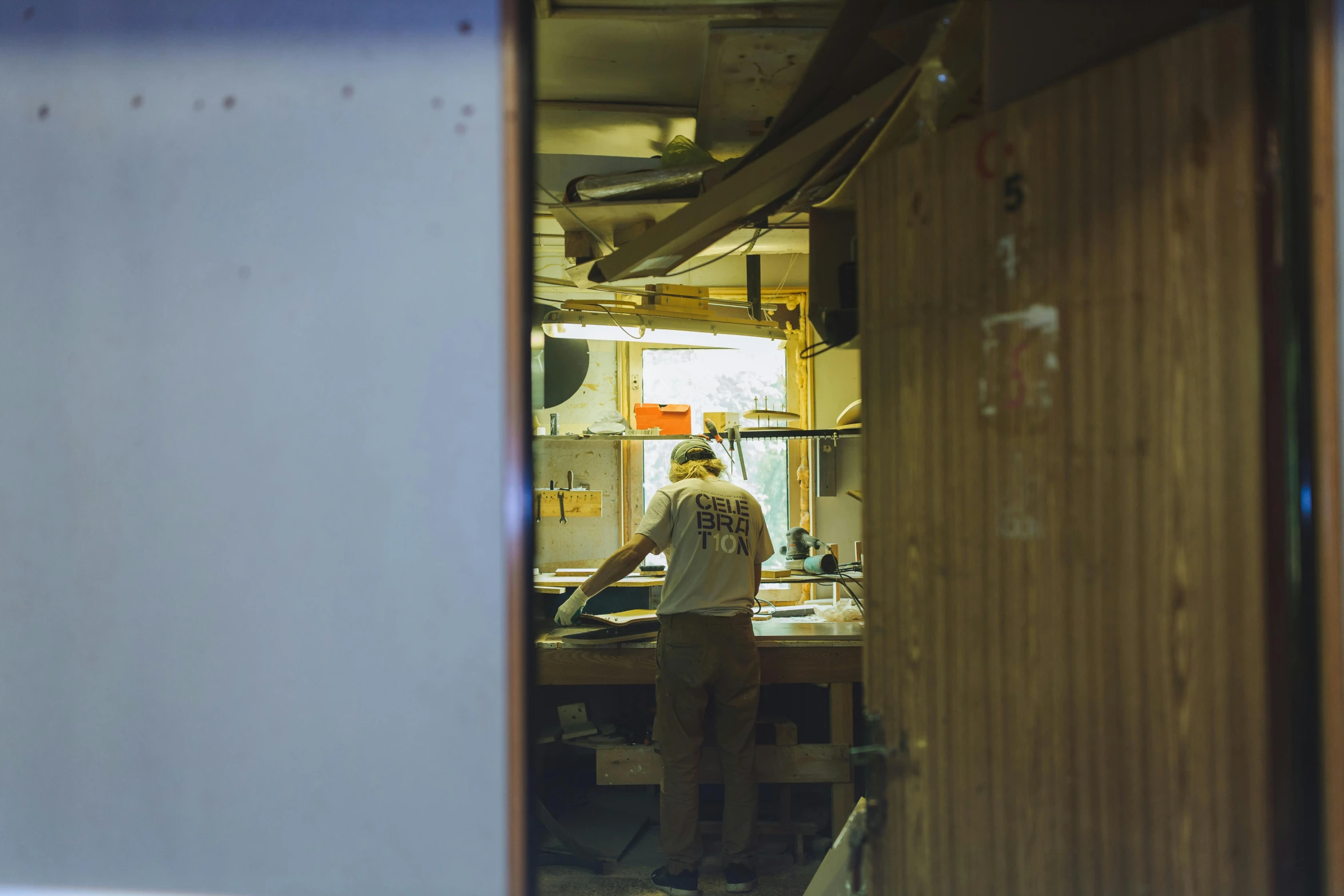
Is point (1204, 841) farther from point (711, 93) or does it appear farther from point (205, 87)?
point (711, 93)

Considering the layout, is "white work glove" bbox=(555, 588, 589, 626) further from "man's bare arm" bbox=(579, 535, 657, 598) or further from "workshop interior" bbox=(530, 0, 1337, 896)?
"workshop interior" bbox=(530, 0, 1337, 896)

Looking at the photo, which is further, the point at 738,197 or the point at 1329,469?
the point at 738,197

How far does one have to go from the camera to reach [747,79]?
103 inches

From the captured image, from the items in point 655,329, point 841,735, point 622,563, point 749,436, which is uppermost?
point 655,329

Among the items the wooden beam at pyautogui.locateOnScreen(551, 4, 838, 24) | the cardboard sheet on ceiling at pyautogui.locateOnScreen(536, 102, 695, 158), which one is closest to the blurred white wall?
the wooden beam at pyautogui.locateOnScreen(551, 4, 838, 24)

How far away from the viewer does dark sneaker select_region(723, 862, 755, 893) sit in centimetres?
291

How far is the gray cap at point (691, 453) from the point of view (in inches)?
136

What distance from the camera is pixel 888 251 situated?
149 cm

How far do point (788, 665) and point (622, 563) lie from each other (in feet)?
2.80

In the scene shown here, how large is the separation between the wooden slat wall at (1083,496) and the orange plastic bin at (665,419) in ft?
11.9

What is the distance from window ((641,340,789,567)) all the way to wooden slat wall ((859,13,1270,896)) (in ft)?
13.0

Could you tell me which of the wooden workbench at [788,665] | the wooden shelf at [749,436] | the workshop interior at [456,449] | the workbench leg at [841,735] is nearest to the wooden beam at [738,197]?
the workshop interior at [456,449]

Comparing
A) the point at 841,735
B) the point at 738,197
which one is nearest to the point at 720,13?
the point at 738,197

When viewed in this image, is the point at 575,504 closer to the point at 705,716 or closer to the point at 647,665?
the point at 647,665
